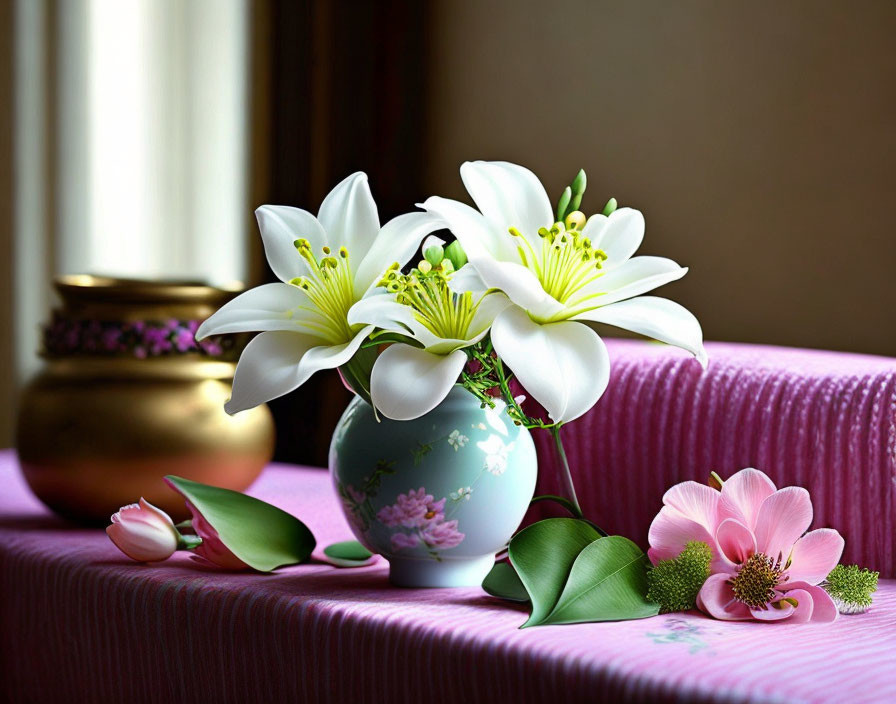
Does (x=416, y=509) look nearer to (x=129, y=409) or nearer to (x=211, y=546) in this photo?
(x=211, y=546)

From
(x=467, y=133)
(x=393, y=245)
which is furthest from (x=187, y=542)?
(x=467, y=133)

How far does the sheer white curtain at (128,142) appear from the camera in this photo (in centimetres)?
233

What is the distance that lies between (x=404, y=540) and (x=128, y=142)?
1907 millimetres

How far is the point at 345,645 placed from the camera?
66 centimetres

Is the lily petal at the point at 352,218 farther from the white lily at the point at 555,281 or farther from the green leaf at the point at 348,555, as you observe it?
the green leaf at the point at 348,555

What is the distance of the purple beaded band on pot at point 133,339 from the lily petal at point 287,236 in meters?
0.29

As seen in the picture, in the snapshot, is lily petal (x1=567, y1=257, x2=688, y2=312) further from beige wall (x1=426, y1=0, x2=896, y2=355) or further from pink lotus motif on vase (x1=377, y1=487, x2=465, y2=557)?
beige wall (x1=426, y1=0, x2=896, y2=355)

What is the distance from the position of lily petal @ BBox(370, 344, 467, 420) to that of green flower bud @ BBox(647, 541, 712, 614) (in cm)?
17

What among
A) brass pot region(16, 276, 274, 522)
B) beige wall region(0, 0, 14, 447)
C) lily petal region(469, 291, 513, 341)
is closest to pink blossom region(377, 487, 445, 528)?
lily petal region(469, 291, 513, 341)

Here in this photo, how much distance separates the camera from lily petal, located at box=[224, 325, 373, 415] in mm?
667

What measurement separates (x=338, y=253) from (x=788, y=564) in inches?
13.4

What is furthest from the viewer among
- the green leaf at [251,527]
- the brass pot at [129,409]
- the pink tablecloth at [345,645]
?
the brass pot at [129,409]

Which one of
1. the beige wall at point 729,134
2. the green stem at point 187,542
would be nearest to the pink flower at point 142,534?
the green stem at point 187,542

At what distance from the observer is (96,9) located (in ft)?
7.79
